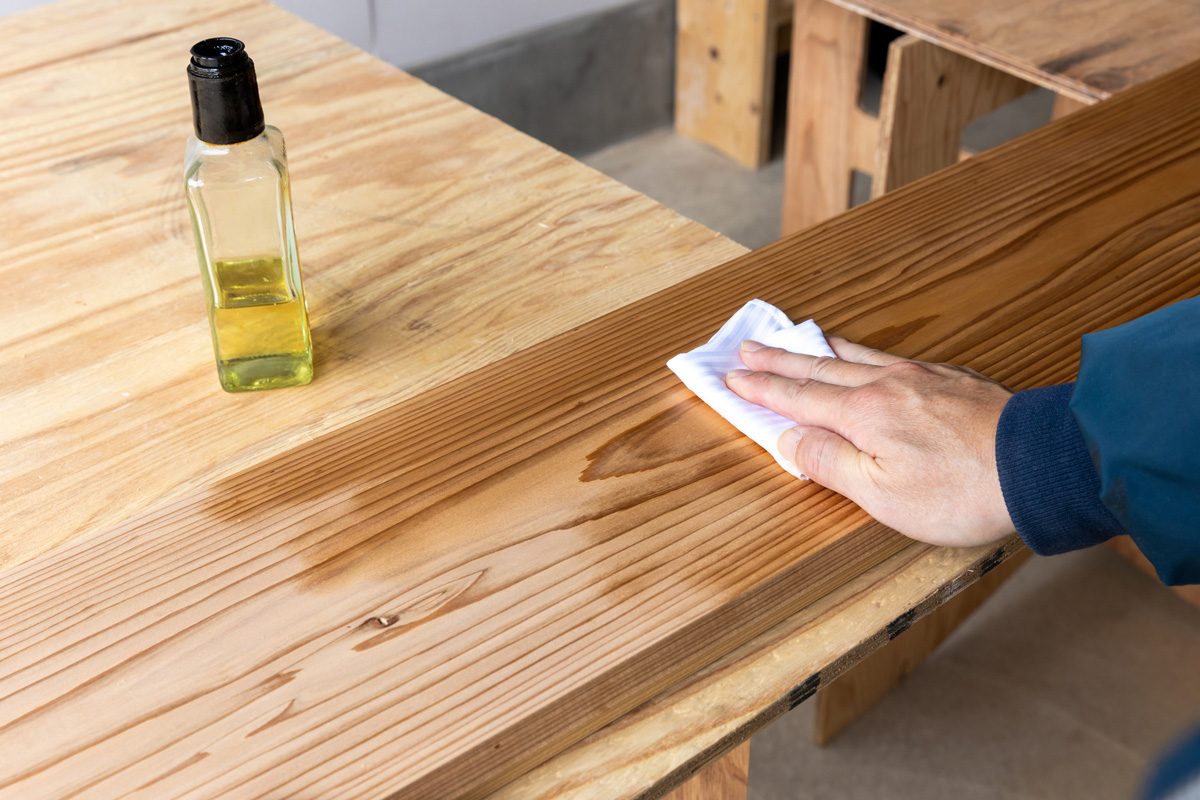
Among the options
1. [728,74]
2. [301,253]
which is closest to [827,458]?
[301,253]

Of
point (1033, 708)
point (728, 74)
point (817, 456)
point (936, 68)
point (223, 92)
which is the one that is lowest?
point (1033, 708)

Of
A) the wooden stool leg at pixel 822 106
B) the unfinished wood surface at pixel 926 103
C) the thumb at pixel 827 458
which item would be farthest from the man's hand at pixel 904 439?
the wooden stool leg at pixel 822 106

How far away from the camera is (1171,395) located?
623 mm

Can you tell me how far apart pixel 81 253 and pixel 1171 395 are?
2.68ft

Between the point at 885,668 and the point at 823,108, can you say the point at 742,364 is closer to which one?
the point at 885,668

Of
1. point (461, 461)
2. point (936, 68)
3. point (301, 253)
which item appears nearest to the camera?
point (461, 461)

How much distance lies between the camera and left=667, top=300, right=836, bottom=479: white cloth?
0.74 m

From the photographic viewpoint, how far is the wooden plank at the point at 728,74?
269 cm

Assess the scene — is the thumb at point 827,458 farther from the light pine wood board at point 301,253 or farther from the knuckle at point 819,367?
the light pine wood board at point 301,253

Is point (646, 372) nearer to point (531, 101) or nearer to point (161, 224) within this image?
point (161, 224)

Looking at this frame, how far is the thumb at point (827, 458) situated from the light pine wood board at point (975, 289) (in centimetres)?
6

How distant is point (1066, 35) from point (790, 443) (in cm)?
108

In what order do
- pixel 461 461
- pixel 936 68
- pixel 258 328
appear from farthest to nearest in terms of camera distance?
pixel 936 68, pixel 258 328, pixel 461 461

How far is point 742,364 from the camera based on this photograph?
79 centimetres
